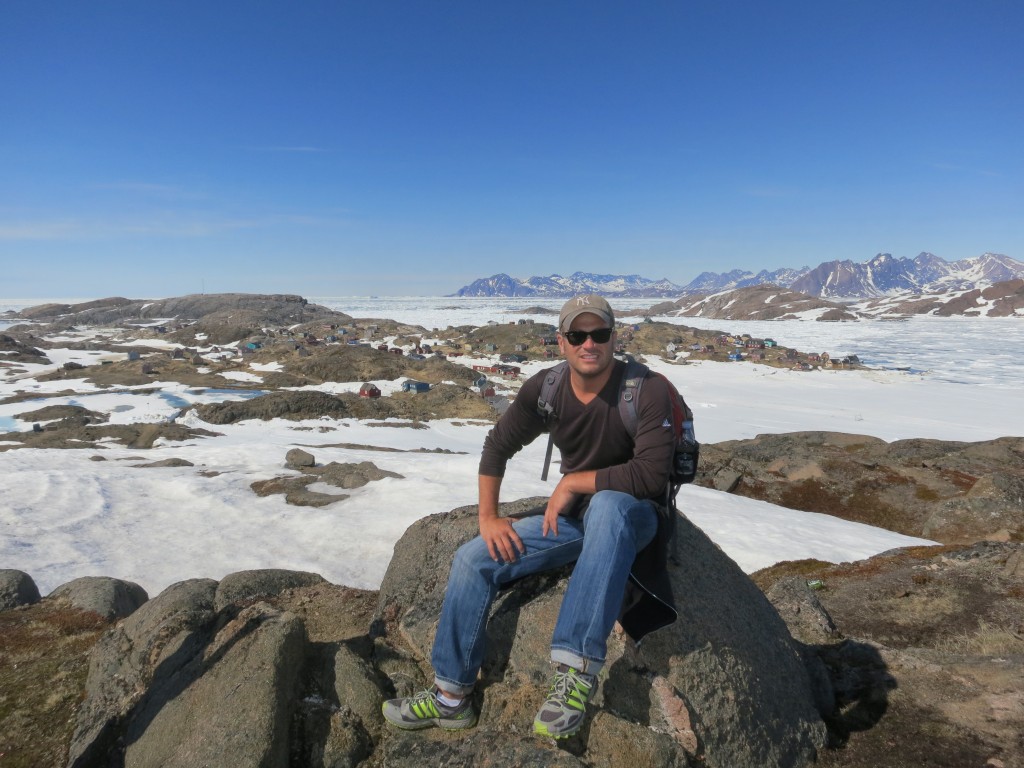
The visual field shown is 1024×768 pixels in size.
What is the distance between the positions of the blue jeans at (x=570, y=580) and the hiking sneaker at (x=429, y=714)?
19cm

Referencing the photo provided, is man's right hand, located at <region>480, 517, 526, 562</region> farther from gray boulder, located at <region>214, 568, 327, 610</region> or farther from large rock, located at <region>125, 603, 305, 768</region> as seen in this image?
gray boulder, located at <region>214, 568, 327, 610</region>

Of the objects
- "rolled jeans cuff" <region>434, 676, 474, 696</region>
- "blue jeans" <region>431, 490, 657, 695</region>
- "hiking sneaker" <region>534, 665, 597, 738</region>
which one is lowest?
"rolled jeans cuff" <region>434, 676, 474, 696</region>

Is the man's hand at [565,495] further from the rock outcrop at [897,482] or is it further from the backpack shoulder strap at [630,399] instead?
the rock outcrop at [897,482]

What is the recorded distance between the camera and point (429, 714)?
4.97 metres

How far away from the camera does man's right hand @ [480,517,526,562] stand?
504 cm

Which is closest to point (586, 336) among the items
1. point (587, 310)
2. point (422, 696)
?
point (587, 310)

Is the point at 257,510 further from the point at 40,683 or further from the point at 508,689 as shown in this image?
the point at 508,689

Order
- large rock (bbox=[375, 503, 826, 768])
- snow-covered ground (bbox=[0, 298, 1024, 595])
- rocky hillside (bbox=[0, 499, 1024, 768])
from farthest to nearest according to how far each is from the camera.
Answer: snow-covered ground (bbox=[0, 298, 1024, 595]) → rocky hillside (bbox=[0, 499, 1024, 768]) → large rock (bbox=[375, 503, 826, 768])

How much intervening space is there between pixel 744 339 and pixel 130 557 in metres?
172

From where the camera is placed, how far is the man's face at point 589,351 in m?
5.05

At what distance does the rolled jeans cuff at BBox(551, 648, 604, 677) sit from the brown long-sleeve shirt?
1371 millimetres

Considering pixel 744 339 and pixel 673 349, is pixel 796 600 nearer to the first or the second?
pixel 673 349

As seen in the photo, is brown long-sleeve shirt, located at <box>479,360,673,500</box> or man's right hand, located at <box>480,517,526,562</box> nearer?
brown long-sleeve shirt, located at <box>479,360,673,500</box>

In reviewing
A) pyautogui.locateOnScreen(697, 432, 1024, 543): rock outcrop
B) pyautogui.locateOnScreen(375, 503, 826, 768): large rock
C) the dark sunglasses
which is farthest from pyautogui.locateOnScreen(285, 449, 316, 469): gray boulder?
the dark sunglasses
